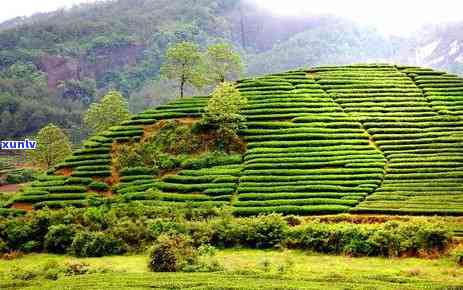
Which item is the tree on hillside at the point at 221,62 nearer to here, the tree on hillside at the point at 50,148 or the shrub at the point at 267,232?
the tree on hillside at the point at 50,148

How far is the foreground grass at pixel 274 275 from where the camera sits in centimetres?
2819

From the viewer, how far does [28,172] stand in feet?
355

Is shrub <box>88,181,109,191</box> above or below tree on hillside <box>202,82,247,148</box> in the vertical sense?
below

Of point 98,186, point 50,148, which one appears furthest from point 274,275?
point 50,148

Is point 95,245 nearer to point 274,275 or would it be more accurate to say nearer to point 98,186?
point 98,186

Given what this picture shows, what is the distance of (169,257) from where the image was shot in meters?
35.1

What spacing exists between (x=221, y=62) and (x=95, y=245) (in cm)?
4411

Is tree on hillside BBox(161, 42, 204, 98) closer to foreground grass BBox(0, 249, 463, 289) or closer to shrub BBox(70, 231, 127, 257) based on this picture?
shrub BBox(70, 231, 127, 257)

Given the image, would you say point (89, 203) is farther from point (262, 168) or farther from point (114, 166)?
point (262, 168)

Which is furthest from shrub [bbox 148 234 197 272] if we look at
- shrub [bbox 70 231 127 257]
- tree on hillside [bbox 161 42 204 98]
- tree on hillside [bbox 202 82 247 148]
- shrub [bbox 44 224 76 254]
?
tree on hillside [bbox 161 42 204 98]

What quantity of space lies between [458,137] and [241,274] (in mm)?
36539

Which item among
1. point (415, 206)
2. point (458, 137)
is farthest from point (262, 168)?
point (458, 137)

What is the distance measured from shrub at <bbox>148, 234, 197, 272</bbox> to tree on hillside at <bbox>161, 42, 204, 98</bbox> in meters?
45.8

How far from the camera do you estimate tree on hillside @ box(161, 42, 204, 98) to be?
78938 millimetres
